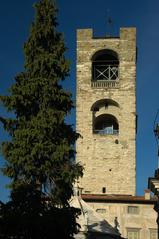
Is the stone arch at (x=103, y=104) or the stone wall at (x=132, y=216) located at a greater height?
the stone arch at (x=103, y=104)

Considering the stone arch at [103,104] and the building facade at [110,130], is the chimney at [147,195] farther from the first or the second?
the stone arch at [103,104]

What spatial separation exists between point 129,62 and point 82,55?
4.12 metres

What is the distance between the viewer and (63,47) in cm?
2320

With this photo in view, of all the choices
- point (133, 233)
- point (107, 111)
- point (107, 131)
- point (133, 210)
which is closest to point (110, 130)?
point (107, 131)

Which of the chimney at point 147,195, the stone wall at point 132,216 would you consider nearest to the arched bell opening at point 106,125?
the chimney at point 147,195

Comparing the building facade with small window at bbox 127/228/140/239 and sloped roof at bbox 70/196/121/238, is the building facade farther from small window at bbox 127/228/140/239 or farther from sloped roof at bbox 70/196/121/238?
sloped roof at bbox 70/196/121/238

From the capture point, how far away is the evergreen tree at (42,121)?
2084 centimetres

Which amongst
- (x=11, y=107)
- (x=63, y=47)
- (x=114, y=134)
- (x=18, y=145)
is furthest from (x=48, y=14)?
(x=114, y=134)

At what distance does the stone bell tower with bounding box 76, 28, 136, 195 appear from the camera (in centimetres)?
4747

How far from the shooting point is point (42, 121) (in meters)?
21.2

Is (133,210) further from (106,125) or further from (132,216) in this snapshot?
(106,125)

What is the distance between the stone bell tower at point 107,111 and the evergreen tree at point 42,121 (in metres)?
24.5

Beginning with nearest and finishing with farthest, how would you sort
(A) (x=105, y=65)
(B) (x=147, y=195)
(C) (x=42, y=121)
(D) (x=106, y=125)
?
(C) (x=42, y=121) → (B) (x=147, y=195) → (D) (x=106, y=125) → (A) (x=105, y=65)

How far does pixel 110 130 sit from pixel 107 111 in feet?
5.44
